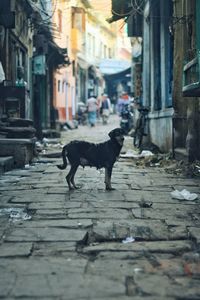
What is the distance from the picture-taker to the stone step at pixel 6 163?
8.40 metres

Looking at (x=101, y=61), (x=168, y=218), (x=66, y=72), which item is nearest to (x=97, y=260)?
(x=168, y=218)

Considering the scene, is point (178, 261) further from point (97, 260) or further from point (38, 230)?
point (38, 230)

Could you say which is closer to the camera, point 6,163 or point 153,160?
point 6,163

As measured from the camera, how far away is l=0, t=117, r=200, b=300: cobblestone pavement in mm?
3090

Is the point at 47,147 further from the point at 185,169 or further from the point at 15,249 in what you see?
the point at 15,249

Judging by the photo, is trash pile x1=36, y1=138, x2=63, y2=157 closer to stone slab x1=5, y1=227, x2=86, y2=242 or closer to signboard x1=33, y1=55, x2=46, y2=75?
signboard x1=33, y1=55, x2=46, y2=75

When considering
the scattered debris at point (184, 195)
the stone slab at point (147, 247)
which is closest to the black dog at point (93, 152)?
the scattered debris at point (184, 195)

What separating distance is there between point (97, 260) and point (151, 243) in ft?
2.06

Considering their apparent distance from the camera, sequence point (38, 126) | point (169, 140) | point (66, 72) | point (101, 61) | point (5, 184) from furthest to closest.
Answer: point (101, 61) < point (66, 72) < point (38, 126) < point (169, 140) < point (5, 184)

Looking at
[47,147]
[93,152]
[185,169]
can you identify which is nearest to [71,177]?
[93,152]

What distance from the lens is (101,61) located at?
149ft

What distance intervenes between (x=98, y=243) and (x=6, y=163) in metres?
4.87

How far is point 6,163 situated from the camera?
28.6 feet

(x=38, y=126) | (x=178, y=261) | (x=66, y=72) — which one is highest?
(x=66, y=72)
